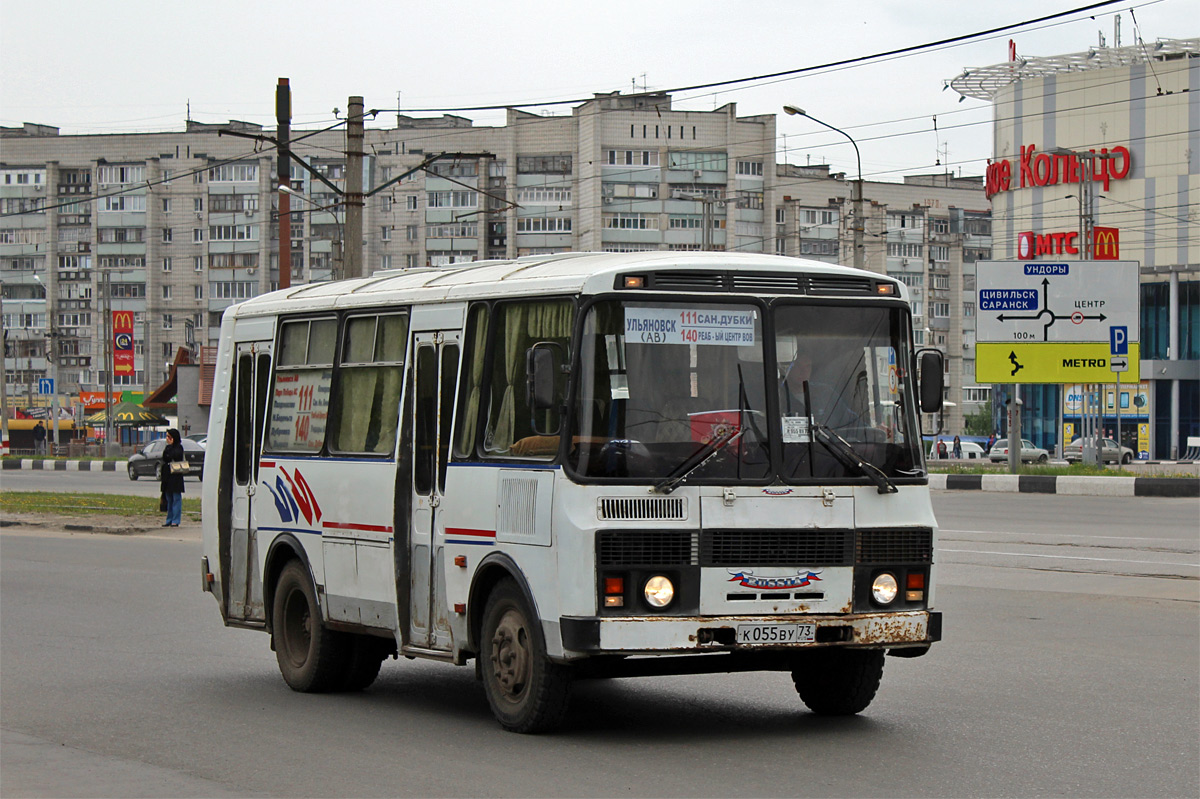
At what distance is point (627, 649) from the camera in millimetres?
7715

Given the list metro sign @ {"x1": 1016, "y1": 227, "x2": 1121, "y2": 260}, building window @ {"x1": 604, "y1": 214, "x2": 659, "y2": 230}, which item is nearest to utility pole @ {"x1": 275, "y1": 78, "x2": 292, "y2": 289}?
metro sign @ {"x1": 1016, "y1": 227, "x2": 1121, "y2": 260}

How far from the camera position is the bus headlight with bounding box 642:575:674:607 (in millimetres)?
7781

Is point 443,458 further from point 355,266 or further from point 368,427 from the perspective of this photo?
point 355,266

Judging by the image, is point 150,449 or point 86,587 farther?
point 150,449

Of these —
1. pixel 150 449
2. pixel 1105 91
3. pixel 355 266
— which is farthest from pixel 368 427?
pixel 1105 91

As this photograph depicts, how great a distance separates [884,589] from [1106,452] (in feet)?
192

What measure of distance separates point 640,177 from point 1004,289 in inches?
2470

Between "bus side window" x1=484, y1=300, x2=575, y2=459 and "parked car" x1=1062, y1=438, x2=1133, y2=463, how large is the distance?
56.2m

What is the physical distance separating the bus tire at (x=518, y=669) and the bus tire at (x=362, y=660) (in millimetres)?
1951

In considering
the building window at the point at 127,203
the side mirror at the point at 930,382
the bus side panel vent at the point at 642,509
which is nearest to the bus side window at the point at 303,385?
the bus side panel vent at the point at 642,509

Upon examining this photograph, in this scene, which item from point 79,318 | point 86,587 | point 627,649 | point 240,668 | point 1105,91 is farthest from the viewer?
point 79,318

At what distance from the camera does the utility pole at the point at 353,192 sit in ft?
73.0

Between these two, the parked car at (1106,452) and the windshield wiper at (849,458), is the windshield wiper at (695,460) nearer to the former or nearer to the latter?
the windshield wiper at (849,458)

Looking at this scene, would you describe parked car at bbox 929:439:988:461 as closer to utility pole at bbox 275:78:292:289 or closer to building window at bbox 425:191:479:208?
building window at bbox 425:191:479:208
